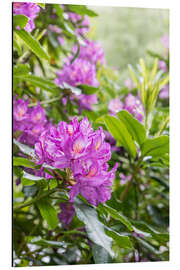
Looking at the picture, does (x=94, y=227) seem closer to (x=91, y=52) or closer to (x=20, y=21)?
(x=20, y=21)

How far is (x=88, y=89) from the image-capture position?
3.79 ft

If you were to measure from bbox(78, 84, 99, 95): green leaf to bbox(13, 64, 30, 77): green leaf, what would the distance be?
20 centimetres

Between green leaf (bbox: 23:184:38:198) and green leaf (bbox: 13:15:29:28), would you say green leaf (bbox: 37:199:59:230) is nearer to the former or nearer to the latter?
green leaf (bbox: 23:184:38:198)

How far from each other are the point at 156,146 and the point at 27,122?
1.18 ft

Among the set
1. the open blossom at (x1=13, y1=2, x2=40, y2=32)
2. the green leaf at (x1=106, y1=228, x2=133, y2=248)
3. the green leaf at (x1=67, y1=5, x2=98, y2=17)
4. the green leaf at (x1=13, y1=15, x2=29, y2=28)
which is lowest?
the green leaf at (x1=106, y1=228, x2=133, y2=248)

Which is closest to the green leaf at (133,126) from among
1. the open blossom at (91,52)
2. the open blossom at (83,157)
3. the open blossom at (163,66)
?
the open blossom at (83,157)

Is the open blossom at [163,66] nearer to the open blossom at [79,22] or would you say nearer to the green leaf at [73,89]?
the open blossom at [79,22]

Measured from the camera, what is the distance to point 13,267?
1.06 metres

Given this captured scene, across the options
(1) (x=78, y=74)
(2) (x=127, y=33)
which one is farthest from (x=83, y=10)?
(2) (x=127, y=33)

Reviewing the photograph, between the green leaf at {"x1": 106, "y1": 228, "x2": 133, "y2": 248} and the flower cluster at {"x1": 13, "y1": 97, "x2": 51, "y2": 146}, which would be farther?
the flower cluster at {"x1": 13, "y1": 97, "x2": 51, "y2": 146}

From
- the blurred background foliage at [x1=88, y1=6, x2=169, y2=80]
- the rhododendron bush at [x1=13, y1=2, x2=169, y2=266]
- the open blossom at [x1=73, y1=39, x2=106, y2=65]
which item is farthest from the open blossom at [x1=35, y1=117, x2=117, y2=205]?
the blurred background foliage at [x1=88, y1=6, x2=169, y2=80]

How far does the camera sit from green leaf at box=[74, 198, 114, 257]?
2.39 ft
